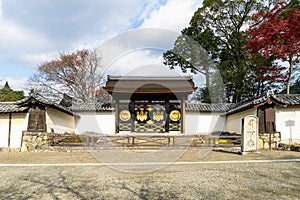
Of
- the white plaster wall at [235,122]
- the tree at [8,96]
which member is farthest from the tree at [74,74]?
the white plaster wall at [235,122]

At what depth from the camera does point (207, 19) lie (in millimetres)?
20656

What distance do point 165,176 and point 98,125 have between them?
473 inches

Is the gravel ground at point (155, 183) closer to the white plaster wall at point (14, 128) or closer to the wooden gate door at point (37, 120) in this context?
the wooden gate door at point (37, 120)

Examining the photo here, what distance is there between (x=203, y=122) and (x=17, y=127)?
1132cm

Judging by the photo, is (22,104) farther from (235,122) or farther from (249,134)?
(235,122)

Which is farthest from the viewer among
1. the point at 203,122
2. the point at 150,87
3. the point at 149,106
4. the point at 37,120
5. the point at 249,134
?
the point at 203,122

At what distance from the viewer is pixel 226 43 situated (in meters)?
21.0

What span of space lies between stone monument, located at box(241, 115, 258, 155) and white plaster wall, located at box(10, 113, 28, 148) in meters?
9.94

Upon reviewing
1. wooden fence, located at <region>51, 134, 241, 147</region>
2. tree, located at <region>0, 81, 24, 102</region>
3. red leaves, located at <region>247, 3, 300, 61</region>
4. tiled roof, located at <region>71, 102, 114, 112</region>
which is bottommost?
wooden fence, located at <region>51, 134, 241, 147</region>

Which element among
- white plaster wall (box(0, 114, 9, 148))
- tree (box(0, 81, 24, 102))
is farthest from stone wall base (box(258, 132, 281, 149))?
tree (box(0, 81, 24, 102))

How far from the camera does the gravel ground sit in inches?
144

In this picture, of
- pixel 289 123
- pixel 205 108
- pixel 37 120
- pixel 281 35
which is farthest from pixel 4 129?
pixel 281 35

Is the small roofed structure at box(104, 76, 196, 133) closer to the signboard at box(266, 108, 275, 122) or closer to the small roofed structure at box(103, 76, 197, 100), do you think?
the small roofed structure at box(103, 76, 197, 100)

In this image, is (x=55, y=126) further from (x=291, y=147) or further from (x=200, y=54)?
(x=200, y=54)
